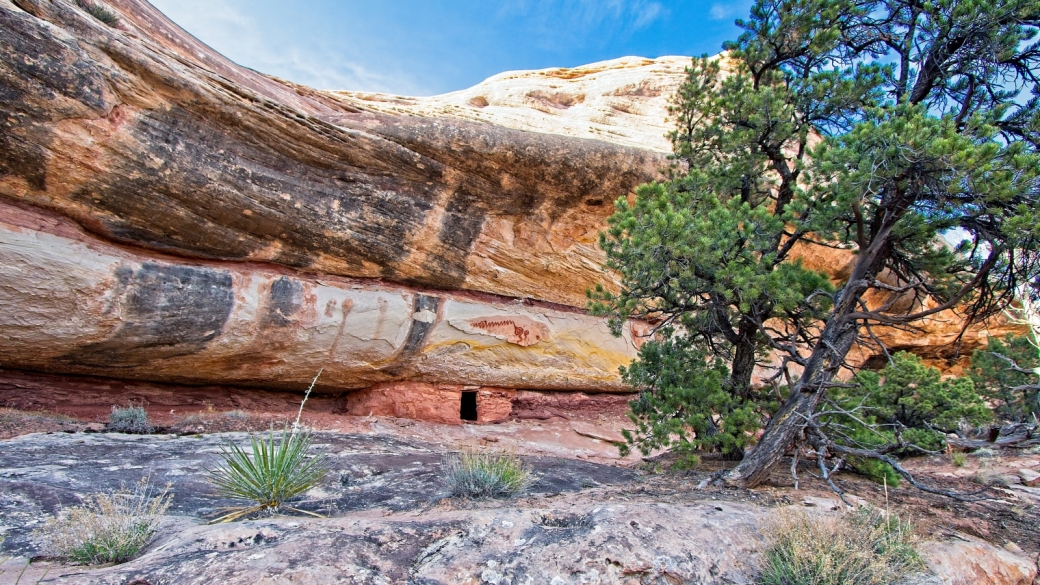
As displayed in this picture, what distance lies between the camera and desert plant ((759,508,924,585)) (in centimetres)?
339

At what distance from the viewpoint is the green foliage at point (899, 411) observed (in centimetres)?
578

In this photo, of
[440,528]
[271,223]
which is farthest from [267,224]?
[440,528]

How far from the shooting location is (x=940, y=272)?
20.8 ft

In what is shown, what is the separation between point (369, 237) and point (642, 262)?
18.3 ft

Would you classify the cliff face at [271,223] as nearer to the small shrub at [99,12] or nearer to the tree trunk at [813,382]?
the small shrub at [99,12]

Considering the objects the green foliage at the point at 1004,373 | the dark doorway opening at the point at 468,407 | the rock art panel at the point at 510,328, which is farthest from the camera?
the green foliage at the point at 1004,373

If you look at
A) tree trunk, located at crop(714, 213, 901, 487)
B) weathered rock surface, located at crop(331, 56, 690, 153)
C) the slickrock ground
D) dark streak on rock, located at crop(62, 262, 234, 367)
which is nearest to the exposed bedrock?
dark streak on rock, located at crop(62, 262, 234, 367)

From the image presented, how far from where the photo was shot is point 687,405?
629 centimetres

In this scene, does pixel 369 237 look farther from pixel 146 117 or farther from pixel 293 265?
pixel 146 117

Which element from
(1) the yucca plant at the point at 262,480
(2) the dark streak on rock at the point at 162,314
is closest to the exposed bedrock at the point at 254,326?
(2) the dark streak on rock at the point at 162,314

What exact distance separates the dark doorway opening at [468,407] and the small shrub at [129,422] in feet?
20.8

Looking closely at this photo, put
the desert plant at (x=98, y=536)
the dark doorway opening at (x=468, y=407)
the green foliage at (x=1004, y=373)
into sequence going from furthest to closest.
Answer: the green foliage at (x=1004, y=373)
the dark doorway opening at (x=468, y=407)
the desert plant at (x=98, y=536)

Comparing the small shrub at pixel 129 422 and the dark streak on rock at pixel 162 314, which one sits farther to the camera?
the dark streak on rock at pixel 162 314

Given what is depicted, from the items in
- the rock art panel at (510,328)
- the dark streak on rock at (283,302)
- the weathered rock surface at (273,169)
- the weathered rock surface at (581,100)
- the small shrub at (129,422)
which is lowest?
the small shrub at (129,422)
